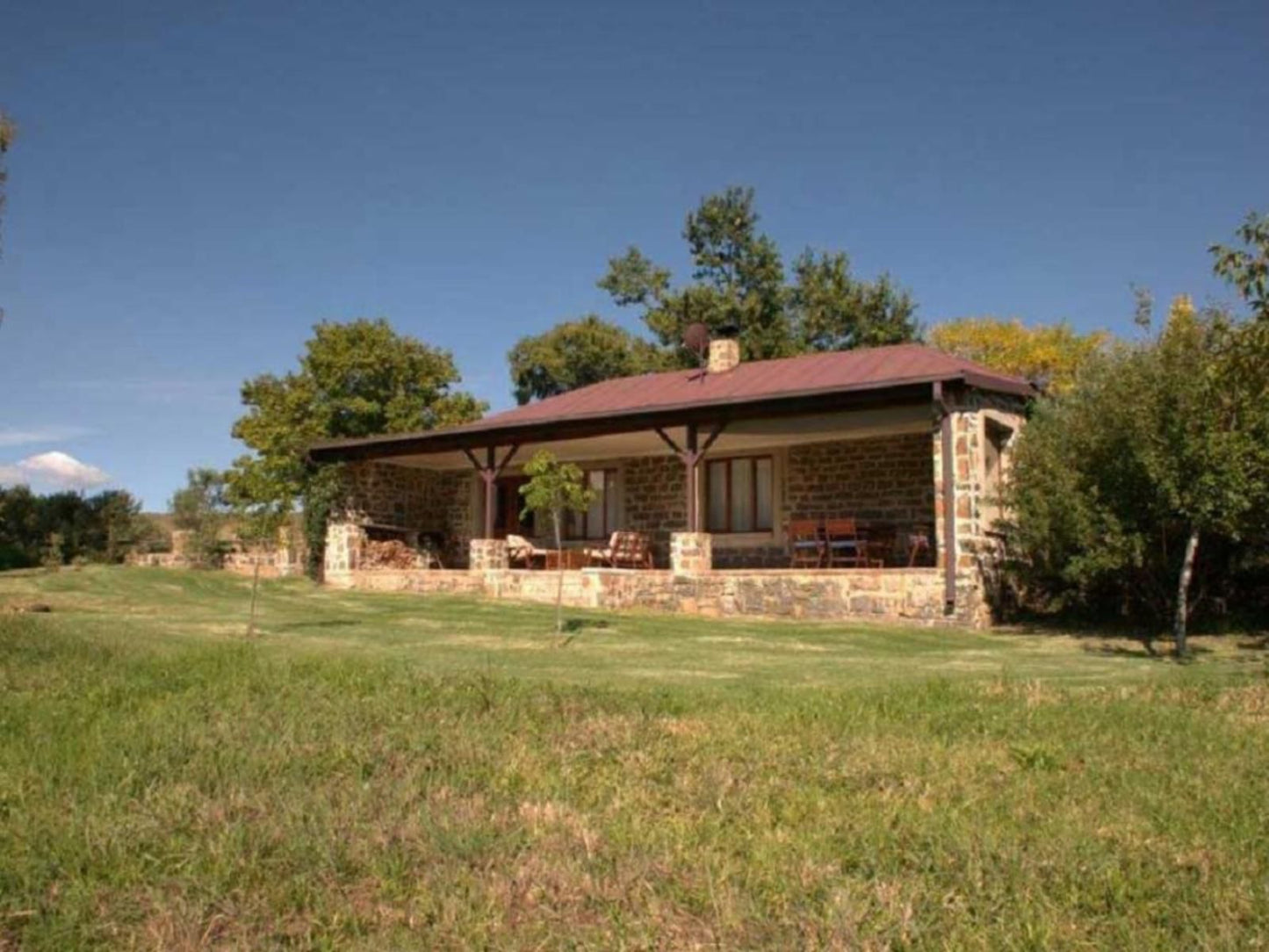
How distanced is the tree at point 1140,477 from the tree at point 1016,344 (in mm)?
18712

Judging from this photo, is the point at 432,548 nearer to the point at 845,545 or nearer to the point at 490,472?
the point at 490,472

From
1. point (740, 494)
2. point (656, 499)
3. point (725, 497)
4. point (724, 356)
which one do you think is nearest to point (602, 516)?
point (656, 499)

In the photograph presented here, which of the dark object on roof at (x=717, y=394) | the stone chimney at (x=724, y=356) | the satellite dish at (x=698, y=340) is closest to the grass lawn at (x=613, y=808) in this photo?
the dark object on roof at (x=717, y=394)

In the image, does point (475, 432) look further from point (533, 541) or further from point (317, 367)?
point (317, 367)

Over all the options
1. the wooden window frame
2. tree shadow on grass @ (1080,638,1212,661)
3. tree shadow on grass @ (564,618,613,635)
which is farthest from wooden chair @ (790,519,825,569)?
tree shadow on grass @ (1080,638,1212,661)

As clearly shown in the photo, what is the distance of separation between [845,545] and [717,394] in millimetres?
3309

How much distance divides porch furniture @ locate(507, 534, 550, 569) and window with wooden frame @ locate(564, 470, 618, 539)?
Result: 1.98 m

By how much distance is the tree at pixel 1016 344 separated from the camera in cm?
3281

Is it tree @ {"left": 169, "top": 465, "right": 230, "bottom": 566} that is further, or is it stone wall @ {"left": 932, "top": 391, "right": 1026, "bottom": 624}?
tree @ {"left": 169, "top": 465, "right": 230, "bottom": 566}

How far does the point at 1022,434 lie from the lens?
47.0 feet

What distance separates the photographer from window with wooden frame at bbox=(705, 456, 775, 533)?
2025cm

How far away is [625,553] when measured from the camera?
18.8m

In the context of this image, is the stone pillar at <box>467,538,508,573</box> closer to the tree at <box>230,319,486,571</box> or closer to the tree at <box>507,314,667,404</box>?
the tree at <box>230,319,486,571</box>

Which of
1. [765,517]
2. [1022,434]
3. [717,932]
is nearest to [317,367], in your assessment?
[765,517]
